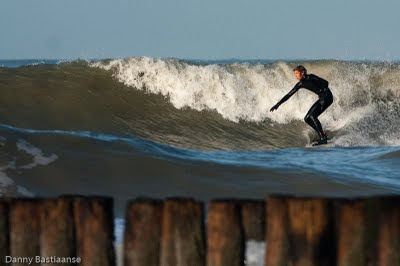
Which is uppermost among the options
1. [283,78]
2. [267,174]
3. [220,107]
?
[283,78]

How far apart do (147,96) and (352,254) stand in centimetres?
2010

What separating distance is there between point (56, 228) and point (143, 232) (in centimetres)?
35

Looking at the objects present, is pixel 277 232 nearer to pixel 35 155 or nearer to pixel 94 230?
pixel 94 230

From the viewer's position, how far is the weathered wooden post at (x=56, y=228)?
377 centimetres

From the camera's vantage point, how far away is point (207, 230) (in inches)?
A: 146

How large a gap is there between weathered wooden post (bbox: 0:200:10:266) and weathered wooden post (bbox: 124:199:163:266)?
477 mm

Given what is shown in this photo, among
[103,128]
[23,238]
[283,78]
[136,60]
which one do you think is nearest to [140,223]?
[23,238]

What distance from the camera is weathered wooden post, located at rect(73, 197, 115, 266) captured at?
3742 mm

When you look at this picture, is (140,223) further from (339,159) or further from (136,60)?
(136,60)

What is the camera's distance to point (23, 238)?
378 centimetres

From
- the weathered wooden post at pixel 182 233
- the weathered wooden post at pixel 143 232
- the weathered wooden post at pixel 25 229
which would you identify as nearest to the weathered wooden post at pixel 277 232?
the weathered wooden post at pixel 182 233

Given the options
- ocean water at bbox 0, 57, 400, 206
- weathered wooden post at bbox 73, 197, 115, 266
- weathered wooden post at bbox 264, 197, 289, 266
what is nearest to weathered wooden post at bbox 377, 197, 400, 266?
weathered wooden post at bbox 264, 197, 289, 266

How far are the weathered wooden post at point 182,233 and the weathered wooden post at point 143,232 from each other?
0.09 ft

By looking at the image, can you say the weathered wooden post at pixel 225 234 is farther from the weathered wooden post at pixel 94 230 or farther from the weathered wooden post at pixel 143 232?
the weathered wooden post at pixel 94 230
